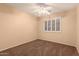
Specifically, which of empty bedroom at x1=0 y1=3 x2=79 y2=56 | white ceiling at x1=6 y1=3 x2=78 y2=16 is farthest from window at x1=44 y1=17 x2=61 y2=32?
white ceiling at x1=6 y1=3 x2=78 y2=16

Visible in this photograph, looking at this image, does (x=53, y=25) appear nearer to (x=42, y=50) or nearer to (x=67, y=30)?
(x=67, y=30)

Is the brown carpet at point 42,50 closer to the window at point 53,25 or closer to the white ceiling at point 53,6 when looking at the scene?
the window at point 53,25

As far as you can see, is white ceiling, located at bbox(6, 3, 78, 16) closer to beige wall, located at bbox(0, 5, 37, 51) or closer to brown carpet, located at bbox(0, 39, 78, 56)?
beige wall, located at bbox(0, 5, 37, 51)

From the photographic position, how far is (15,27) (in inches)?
77.9

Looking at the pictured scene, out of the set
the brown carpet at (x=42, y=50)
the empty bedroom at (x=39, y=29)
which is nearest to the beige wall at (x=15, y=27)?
the empty bedroom at (x=39, y=29)

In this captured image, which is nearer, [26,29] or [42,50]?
[42,50]

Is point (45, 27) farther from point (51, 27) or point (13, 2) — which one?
point (13, 2)

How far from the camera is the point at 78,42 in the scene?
1.91 metres

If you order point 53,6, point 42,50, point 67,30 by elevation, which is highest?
point 53,6

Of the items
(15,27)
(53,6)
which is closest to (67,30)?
(53,6)

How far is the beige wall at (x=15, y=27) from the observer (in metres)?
1.90

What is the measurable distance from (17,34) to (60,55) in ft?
3.09

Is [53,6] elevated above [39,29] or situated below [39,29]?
above

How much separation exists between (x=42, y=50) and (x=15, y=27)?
706 millimetres
